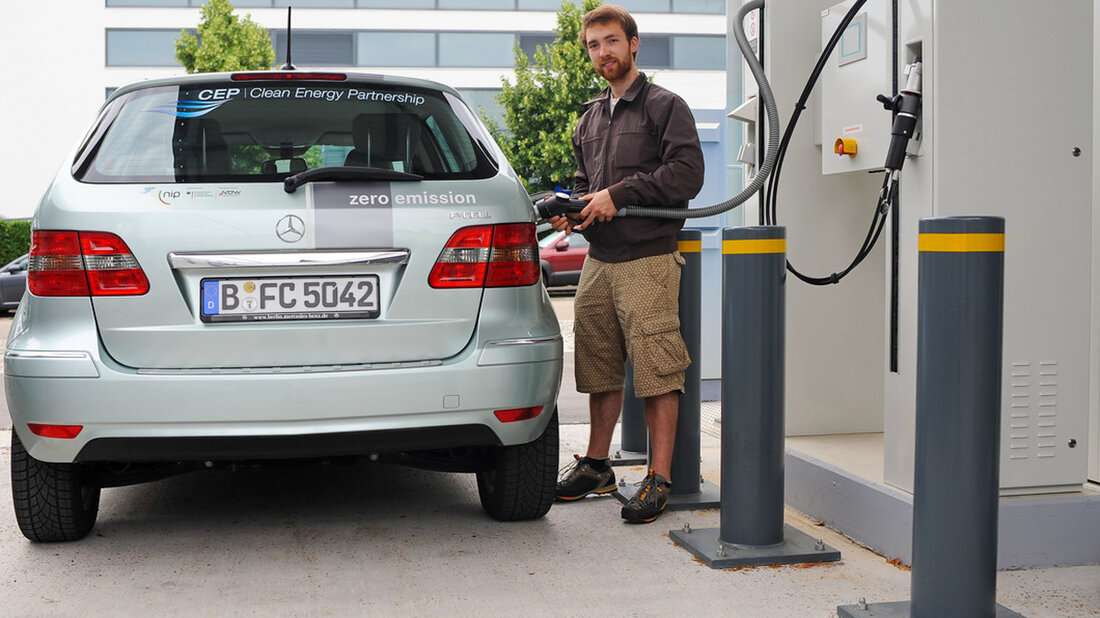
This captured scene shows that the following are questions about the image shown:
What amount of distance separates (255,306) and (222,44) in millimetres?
28329

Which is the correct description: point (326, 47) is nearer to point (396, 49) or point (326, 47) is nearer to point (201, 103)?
point (396, 49)

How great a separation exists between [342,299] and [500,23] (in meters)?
36.1

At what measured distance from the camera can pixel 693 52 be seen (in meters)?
39.7

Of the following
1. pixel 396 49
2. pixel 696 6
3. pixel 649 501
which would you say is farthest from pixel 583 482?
pixel 696 6

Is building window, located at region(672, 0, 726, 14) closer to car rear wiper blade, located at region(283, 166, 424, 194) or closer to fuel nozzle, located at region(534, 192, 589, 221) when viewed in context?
fuel nozzle, located at region(534, 192, 589, 221)

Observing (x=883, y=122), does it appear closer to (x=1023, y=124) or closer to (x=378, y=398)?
(x=1023, y=124)

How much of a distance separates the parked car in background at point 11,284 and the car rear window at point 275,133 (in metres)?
15.3

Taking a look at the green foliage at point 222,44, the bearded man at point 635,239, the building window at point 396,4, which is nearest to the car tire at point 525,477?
the bearded man at point 635,239

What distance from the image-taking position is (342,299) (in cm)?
336

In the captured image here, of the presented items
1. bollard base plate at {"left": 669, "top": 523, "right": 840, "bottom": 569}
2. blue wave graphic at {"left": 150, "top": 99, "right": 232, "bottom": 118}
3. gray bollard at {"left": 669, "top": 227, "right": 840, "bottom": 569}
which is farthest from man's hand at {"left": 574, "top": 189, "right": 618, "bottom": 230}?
blue wave graphic at {"left": 150, "top": 99, "right": 232, "bottom": 118}

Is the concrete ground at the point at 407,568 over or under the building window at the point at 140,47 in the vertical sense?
under

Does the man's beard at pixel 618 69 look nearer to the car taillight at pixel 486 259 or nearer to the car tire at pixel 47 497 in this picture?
the car taillight at pixel 486 259

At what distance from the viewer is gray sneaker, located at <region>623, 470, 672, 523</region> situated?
4.05 metres

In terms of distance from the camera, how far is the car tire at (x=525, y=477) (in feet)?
12.7
